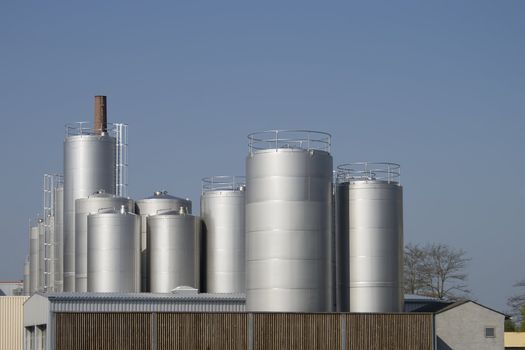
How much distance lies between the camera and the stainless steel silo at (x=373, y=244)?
4941cm

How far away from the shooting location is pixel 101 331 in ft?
148

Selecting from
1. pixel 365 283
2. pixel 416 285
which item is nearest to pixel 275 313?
pixel 365 283

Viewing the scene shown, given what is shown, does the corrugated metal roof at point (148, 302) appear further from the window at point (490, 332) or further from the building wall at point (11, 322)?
the building wall at point (11, 322)

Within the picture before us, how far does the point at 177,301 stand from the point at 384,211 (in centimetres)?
1131

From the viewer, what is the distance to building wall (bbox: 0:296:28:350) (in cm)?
6738

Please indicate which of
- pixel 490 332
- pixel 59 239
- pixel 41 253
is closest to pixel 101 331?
pixel 490 332

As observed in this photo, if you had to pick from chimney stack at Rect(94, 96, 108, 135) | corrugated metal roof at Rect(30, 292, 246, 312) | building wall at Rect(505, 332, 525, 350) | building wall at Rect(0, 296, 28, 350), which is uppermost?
chimney stack at Rect(94, 96, 108, 135)

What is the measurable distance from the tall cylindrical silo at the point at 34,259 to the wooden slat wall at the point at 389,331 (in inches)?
1491

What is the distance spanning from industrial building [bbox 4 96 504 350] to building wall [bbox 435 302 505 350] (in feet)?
0.37

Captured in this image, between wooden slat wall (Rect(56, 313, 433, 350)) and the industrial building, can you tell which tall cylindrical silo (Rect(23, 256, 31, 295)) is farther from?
wooden slat wall (Rect(56, 313, 433, 350))

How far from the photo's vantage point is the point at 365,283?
162 ft

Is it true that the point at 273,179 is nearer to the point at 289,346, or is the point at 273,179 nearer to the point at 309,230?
the point at 309,230

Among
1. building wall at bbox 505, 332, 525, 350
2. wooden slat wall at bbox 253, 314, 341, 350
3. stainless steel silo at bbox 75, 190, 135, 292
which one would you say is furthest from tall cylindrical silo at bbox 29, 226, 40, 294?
wooden slat wall at bbox 253, 314, 341, 350

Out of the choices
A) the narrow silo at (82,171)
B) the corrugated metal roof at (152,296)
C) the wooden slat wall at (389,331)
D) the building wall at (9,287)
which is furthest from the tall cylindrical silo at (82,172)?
the building wall at (9,287)
